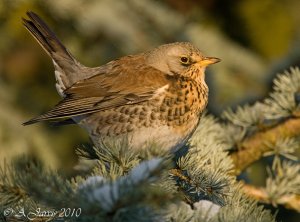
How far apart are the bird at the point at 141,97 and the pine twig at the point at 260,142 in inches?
17.3

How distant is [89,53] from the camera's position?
5996 mm

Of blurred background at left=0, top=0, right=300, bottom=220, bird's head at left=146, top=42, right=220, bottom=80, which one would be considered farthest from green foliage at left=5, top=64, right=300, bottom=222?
blurred background at left=0, top=0, right=300, bottom=220

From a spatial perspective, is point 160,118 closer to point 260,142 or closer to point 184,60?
point 184,60

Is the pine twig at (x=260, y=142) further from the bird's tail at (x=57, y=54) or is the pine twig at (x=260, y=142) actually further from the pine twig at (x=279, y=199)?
the bird's tail at (x=57, y=54)

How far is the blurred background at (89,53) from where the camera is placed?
5234 millimetres

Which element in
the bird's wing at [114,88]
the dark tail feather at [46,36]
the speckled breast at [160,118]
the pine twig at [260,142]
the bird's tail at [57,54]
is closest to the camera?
the speckled breast at [160,118]

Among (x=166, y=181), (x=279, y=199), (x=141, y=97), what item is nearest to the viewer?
(x=166, y=181)

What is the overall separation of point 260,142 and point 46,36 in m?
1.82

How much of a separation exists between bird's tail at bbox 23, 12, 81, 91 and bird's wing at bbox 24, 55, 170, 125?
22cm

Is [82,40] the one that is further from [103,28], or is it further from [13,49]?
[13,49]

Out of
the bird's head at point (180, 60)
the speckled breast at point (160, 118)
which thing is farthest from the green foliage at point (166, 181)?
the bird's head at point (180, 60)

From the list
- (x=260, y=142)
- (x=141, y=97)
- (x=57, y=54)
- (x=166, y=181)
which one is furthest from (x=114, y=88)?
(x=166, y=181)

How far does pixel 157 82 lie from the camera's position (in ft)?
13.9

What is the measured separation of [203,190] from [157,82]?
4.25 ft
